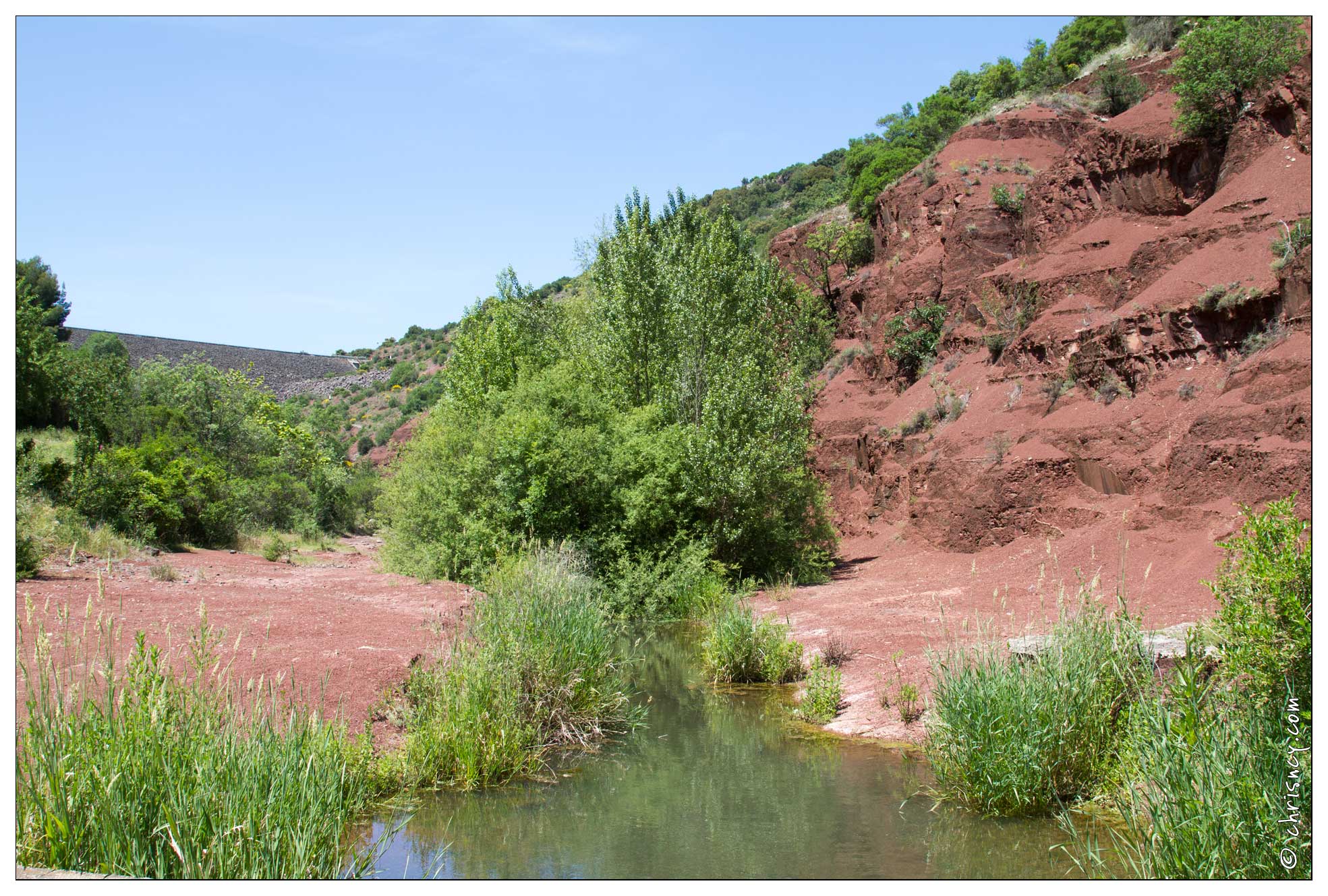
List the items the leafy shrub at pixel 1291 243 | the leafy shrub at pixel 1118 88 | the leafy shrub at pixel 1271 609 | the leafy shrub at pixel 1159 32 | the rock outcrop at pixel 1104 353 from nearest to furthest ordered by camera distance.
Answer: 1. the leafy shrub at pixel 1271 609
2. the rock outcrop at pixel 1104 353
3. the leafy shrub at pixel 1291 243
4. the leafy shrub at pixel 1118 88
5. the leafy shrub at pixel 1159 32

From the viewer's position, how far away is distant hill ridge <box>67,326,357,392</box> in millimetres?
98812

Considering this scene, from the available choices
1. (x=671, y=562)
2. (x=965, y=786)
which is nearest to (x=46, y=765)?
(x=965, y=786)

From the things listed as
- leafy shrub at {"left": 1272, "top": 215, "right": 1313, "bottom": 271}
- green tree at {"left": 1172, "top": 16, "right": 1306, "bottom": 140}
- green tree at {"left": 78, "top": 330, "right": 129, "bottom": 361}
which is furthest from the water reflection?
green tree at {"left": 78, "top": 330, "right": 129, "bottom": 361}

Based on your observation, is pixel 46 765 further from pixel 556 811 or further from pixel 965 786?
pixel 965 786

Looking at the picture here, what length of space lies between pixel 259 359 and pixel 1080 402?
12604 centimetres

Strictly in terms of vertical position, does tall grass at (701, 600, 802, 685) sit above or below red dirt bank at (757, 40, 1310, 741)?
below

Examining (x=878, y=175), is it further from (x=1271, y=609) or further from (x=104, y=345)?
(x=104, y=345)

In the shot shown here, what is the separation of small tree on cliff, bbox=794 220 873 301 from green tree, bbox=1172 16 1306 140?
2010 cm

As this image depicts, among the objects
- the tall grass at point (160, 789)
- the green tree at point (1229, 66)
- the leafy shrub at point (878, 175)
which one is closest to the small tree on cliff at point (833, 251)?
the leafy shrub at point (878, 175)

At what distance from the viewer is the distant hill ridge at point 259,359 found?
98.8 metres

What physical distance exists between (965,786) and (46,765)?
7.47 m

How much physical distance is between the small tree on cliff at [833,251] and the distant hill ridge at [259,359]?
70.4 m

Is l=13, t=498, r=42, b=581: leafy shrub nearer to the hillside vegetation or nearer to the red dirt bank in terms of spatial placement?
the red dirt bank

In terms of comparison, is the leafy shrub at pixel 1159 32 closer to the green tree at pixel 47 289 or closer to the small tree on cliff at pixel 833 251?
the small tree on cliff at pixel 833 251
